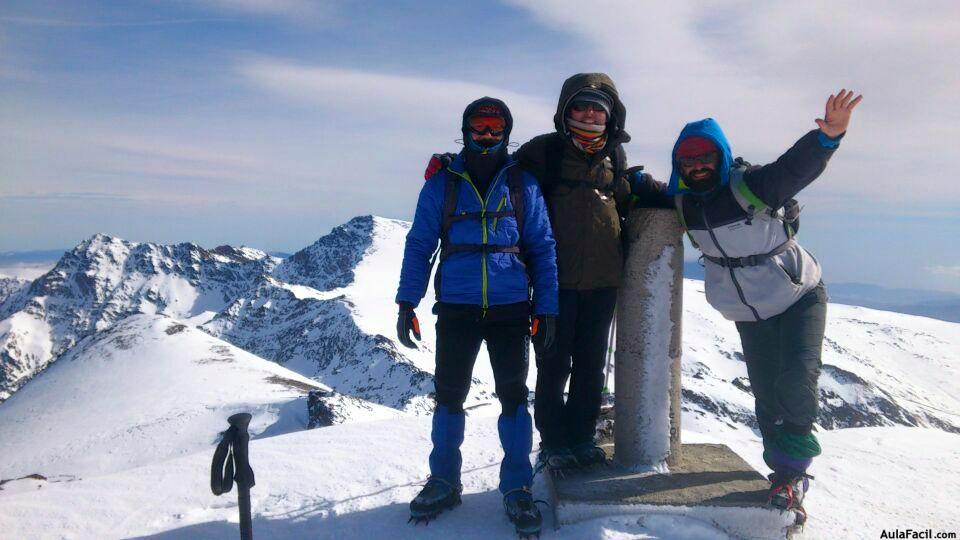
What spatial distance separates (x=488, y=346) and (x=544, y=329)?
512 mm

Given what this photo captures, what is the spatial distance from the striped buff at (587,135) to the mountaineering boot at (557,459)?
9.29 feet

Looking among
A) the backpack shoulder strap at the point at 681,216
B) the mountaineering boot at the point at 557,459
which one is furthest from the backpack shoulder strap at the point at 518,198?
the mountaineering boot at the point at 557,459

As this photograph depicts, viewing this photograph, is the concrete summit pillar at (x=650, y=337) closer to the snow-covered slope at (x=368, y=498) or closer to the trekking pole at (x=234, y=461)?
the snow-covered slope at (x=368, y=498)

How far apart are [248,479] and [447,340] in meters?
1.89

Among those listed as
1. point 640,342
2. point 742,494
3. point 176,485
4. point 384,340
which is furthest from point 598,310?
point 384,340

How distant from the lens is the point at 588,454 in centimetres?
577

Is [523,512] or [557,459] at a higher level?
[557,459]

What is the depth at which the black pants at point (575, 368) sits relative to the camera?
554cm

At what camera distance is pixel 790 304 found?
204 inches

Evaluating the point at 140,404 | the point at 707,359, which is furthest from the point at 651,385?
the point at 707,359

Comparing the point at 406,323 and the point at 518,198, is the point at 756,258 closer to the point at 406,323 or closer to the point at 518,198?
the point at 518,198

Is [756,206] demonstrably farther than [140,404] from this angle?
No

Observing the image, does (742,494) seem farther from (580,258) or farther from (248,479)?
(248,479)

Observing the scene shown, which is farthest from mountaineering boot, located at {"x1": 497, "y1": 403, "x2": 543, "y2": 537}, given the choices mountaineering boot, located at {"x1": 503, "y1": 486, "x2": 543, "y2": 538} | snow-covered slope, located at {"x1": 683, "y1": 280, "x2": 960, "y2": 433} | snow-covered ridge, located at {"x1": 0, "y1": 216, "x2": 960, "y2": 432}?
snow-covered ridge, located at {"x1": 0, "y1": 216, "x2": 960, "y2": 432}
